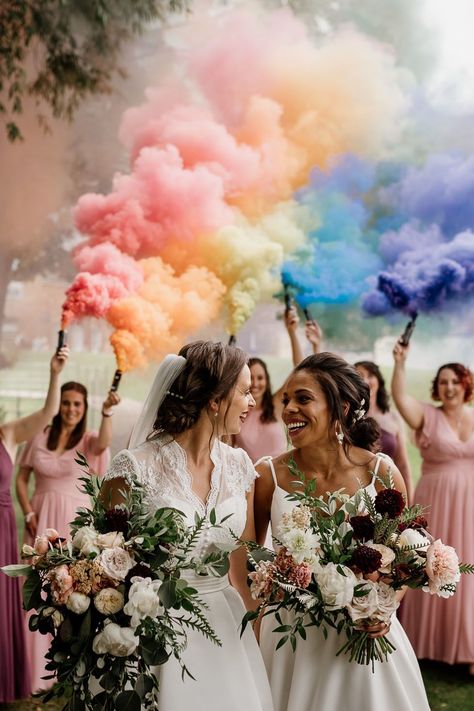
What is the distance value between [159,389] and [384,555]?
83 cm

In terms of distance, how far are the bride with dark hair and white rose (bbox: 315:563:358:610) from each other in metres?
0.18

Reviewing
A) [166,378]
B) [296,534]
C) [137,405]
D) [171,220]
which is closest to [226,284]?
[171,220]

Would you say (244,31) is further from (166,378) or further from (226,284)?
(166,378)

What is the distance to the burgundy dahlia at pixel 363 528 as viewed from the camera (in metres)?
2.10

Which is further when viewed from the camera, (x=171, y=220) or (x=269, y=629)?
(x=171, y=220)

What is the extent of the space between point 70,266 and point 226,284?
1264 mm

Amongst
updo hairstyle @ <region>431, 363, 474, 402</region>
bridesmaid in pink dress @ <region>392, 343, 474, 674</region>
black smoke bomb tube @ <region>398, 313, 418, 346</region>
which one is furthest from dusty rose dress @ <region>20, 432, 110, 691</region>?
updo hairstyle @ <region>431, 363, 474, 402</region>

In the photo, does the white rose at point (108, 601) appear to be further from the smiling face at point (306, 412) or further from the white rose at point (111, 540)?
the smiling face at point (306, 412)

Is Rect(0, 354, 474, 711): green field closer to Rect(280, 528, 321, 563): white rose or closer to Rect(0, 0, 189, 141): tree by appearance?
Rect(0, 0, 189, 141): tree

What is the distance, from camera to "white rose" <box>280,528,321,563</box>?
2.04 meters

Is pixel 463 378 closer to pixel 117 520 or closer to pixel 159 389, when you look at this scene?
pixel 159 389

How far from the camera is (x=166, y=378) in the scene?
2.42 metres

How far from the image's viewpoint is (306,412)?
2.52 meters

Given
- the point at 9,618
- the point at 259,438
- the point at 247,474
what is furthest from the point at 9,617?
the point at 247,474
